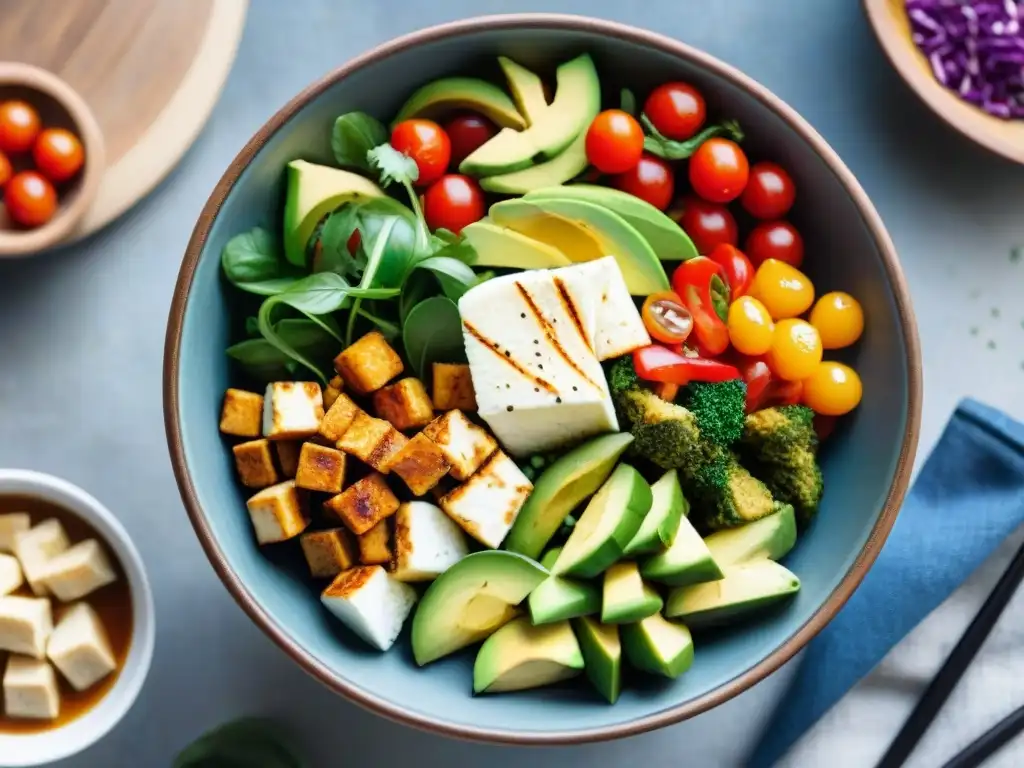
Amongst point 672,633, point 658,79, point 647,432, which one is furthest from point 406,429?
point 658,79

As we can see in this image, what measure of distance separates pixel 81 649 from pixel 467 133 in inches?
44.1

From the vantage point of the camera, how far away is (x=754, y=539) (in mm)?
1635

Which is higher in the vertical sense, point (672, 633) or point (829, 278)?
point (829, 278)

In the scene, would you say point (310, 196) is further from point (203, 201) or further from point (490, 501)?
point (490, 501)

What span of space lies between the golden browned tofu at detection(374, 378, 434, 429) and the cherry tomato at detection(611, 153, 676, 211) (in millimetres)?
480

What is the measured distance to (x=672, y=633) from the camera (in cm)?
159

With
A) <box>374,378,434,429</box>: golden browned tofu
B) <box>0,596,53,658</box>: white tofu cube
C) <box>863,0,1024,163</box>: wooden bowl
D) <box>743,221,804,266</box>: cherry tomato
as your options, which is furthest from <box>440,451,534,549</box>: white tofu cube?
<box>863,0,1024,163</box>: wooden bowl

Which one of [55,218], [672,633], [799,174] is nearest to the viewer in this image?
[672,633]

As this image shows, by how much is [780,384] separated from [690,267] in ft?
0.83

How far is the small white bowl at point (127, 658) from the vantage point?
1810 mm

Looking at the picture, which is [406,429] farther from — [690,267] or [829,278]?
[829,278]

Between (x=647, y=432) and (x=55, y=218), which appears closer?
(x=647, y=432)

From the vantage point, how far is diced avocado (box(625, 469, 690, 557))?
153cm

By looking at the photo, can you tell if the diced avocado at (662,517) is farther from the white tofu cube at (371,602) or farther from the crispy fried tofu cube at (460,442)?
the white tofu cube at (371,602)
